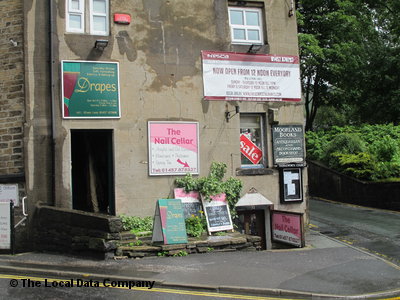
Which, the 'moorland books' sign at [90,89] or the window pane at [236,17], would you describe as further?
the window pane at [236,17]

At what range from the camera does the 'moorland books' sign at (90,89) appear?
12727mm

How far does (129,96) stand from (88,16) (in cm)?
256

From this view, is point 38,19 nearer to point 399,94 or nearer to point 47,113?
point 47,113

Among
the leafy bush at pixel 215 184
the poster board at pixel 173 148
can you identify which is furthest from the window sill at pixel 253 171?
the poster board at pixel 173 148

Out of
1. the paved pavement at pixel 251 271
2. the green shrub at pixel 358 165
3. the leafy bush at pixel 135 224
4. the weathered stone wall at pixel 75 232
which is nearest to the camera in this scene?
the paved pavement at pixel 251 271

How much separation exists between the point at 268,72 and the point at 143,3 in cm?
446

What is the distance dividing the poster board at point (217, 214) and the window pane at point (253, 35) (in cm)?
520

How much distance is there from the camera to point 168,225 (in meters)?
11.5

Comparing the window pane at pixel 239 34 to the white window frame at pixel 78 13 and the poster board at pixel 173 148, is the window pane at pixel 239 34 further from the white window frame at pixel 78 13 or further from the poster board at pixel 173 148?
the white window frame at pixel 78 13

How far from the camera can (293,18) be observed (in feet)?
50.3

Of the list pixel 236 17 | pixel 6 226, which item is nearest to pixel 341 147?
pixel 236 17

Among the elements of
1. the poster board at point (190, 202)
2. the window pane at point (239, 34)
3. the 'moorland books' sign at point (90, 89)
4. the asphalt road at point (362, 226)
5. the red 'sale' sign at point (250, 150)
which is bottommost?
the asphalt road at point (362, 226)

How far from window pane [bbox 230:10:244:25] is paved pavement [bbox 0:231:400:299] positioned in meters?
7.34

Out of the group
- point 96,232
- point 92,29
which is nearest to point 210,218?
point 96,232
